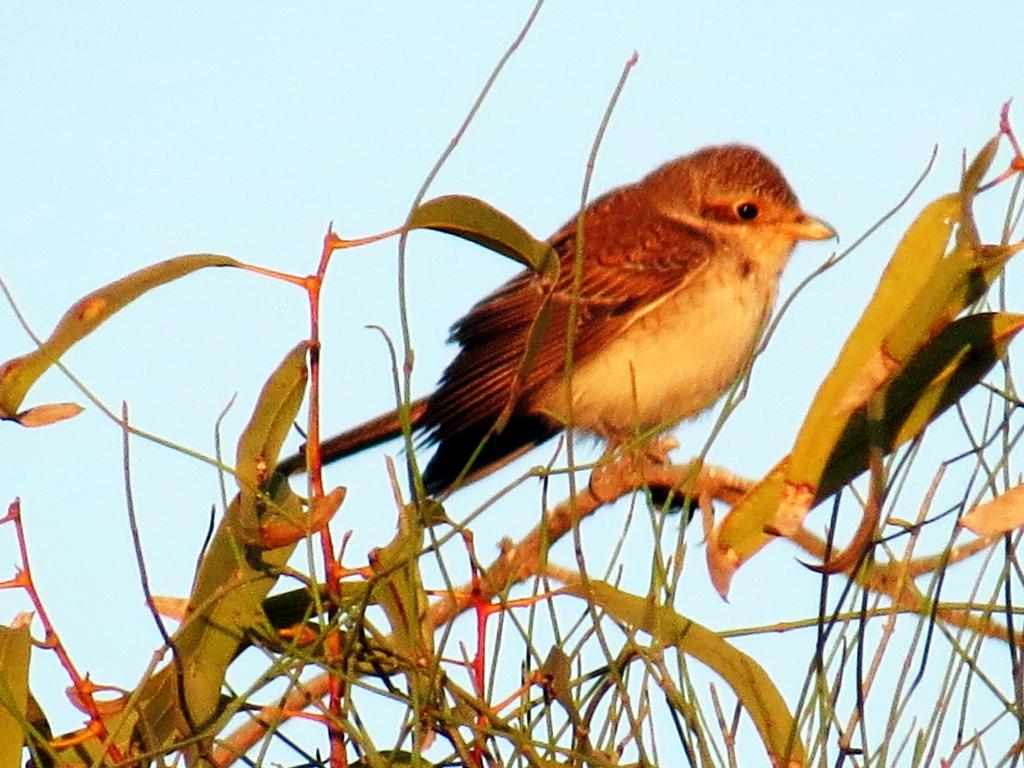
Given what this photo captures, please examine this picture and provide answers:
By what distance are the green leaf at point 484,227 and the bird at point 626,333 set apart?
9.88ft

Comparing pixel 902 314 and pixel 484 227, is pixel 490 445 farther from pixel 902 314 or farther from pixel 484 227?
pixel 902 314

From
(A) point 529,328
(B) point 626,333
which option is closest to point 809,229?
(B) point 626,333

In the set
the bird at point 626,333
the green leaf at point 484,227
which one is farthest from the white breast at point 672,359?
the green leaf at point 484,227

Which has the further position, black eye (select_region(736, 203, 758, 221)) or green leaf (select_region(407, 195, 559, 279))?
black eye (select_region(736, 203, 758, 221))

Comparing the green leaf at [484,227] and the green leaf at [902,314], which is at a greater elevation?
the green leaf at [484,227]

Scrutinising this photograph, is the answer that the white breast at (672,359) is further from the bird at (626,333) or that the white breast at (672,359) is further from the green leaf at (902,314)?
the green leaf at (902,314)

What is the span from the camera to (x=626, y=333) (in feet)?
19.9

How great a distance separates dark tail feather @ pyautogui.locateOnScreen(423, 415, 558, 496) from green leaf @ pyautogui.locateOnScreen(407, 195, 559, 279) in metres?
3.24

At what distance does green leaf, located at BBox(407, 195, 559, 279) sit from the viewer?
2297 mm

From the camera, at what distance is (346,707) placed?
217cm

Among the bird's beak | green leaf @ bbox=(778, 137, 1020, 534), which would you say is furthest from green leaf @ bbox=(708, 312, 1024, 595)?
the bird's beak

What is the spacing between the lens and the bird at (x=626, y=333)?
5.86m

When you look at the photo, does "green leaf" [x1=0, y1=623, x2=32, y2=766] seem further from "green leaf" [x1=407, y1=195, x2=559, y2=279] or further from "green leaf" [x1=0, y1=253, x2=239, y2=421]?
"green leaf" [x1=407, y1=195, x2=559, y2=279]

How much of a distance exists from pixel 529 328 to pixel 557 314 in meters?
0.62
